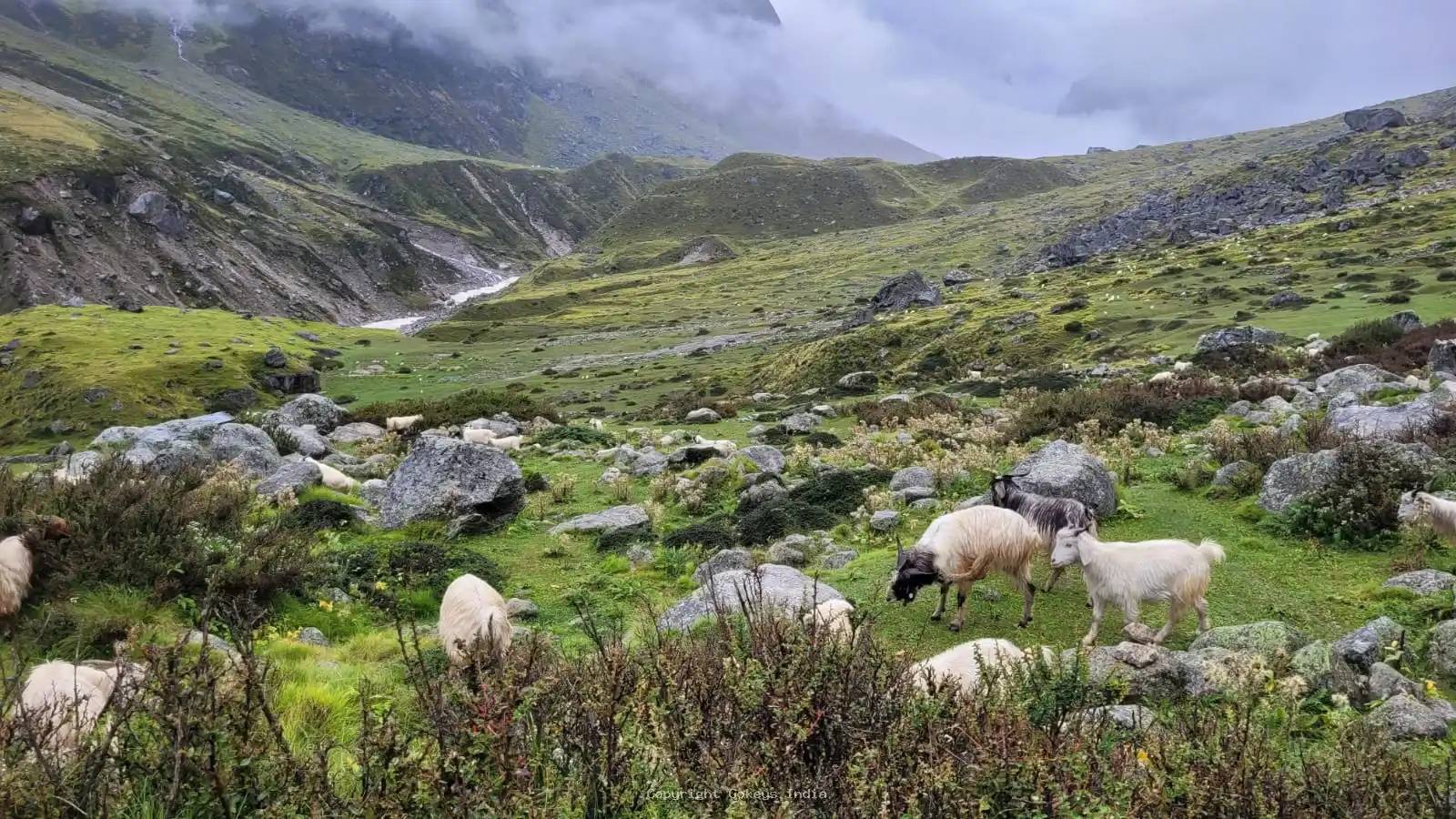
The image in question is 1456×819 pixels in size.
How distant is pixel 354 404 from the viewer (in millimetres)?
43625

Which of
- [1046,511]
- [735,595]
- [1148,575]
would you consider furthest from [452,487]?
[1148,575]

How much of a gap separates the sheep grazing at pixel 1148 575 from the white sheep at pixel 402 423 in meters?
24.4

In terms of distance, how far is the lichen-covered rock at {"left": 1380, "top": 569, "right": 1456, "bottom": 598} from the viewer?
25.2 feet

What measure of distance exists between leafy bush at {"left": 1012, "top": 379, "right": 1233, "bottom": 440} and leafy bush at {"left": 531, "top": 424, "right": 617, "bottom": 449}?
12802 millimetres

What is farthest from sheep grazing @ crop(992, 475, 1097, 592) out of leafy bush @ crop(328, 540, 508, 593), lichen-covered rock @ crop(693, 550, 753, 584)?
leafy bush @ crop(328, 540, 508, 593)

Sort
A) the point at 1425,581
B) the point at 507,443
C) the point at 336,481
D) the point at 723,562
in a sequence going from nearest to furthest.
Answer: the point at 1425,581 < the point at 723,562 < the point at 336,481 < the point at 507,443

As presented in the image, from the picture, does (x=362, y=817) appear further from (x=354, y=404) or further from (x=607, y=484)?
(x=354, y=404)

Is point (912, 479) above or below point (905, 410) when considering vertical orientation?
above

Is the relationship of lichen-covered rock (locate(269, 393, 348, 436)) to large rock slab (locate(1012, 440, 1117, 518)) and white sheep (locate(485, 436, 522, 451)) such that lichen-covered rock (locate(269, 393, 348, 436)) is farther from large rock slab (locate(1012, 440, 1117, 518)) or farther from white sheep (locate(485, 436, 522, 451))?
large rock slab (locate(1012, 440, 1117, 518))

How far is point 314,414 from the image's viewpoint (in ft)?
96.7

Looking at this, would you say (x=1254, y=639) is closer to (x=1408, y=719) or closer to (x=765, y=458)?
(x=1408, y=719)

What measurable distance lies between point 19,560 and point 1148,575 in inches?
440

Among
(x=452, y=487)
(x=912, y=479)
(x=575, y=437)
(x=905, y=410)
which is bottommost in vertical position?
(x=905, y=410)

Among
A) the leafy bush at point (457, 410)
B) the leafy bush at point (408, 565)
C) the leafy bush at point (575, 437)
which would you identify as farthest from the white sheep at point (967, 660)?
the leafy bush at point (457, 410)
